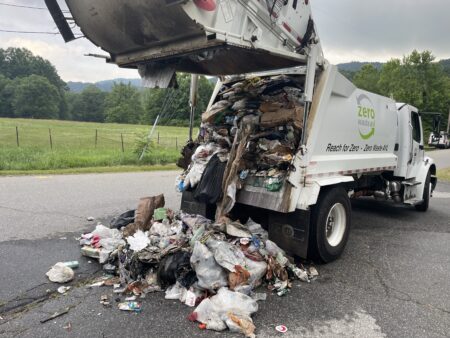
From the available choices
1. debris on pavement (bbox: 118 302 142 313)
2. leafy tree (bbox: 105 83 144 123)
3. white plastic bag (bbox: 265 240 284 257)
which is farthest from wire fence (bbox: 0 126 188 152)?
leafy tree (bbox: 105 83 144 123)

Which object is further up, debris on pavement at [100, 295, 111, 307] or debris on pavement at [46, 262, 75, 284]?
debris on pavement at [46, 262, 75, 284]

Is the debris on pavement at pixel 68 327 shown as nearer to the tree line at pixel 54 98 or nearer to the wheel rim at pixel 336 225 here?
the wheel rim at pixel 336 225

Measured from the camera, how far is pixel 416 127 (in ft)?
26.5

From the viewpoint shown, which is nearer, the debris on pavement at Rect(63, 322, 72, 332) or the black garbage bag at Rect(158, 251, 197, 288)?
the debris on pavement at Rect(63, 322, 72, 332)

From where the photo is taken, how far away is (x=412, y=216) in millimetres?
8078

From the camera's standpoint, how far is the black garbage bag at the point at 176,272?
12.5ft

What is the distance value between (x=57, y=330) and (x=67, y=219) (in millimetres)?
3641

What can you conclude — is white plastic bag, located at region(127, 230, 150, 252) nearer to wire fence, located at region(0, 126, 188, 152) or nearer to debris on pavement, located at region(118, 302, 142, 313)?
debris on pavement, located at region(118, 302, 142, 313)

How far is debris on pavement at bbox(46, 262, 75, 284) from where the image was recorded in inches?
155

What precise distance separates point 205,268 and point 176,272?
0.35 metres

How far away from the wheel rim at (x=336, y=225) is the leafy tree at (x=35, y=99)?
3655 inches

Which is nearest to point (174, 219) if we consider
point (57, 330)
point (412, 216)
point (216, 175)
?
point (216, 175)

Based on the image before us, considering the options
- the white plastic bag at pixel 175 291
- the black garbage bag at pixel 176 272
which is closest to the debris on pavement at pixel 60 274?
the black garbage bag at pixel 176 272

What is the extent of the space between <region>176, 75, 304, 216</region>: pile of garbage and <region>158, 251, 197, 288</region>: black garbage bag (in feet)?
3.33
